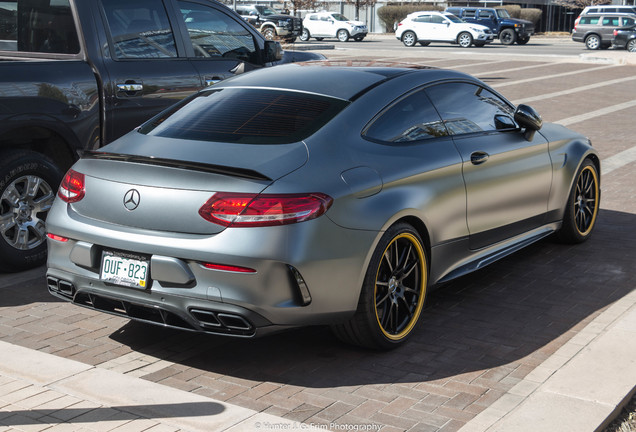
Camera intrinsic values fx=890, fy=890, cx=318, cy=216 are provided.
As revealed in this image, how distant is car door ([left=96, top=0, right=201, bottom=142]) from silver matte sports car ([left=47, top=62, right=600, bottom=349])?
151cm

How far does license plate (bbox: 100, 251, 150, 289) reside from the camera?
4570 millimetres

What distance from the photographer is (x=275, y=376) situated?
186 inches

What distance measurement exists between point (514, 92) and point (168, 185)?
16634 mm

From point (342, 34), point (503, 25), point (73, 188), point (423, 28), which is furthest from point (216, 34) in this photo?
point (342, 34)

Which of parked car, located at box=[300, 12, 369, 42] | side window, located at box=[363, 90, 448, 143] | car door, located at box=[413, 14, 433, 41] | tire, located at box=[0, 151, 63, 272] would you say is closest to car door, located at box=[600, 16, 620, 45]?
car door, located at box=[413, 14, 433, 41]

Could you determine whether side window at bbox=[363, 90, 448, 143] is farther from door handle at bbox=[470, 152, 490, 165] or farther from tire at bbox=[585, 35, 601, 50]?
tire at bbox=[585, 35, 601, 50]

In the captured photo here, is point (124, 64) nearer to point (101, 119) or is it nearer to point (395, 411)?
point (101, 119)

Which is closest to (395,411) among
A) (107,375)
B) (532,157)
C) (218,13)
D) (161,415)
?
(161,415)

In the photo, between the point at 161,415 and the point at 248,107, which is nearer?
the point at 161,415

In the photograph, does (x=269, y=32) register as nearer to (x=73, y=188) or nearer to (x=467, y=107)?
(x=467, y=107)

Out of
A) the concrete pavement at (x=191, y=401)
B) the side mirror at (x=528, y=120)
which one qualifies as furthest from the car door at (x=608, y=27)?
the concrete pavement at (x=191, y=401)

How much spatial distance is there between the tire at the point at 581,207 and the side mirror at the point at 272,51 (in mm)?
3053

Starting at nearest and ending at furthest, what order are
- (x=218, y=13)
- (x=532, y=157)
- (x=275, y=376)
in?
1. (x=275, y=376)
2. (x=532, y=157)
3. (x=218, y=13)

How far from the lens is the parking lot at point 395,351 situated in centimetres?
438
